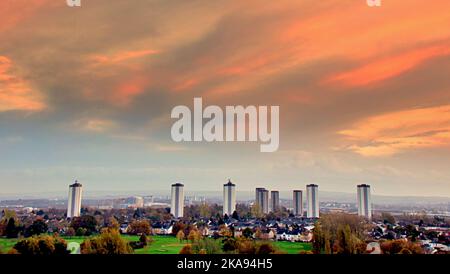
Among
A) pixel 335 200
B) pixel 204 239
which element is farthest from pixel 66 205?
pixel 335 200

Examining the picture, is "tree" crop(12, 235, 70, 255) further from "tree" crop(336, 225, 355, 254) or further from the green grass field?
"tree" crop(336, 225, 355, 254)

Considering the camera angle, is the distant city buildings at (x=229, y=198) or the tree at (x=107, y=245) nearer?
the tree at (x=107, y=245)

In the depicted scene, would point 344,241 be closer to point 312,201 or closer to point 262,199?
point 312,201

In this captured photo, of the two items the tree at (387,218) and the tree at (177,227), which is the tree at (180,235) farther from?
the tree at (387,218)

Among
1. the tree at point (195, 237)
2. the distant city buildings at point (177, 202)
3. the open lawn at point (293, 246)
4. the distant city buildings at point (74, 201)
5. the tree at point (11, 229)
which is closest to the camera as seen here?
the open lawn at point (293, 246)

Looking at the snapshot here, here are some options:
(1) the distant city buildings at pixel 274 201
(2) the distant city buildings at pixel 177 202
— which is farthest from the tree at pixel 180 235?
(1) the distant city buildings at pixel 274 201

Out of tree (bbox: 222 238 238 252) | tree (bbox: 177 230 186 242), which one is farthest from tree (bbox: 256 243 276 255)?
tree (bbox: 177 230 186 242)
